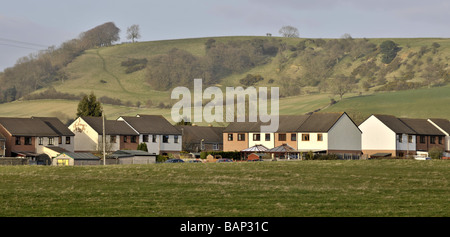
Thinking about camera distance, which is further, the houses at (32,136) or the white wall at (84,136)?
the white wall at (84,136)

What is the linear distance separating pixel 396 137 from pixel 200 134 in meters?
39.6

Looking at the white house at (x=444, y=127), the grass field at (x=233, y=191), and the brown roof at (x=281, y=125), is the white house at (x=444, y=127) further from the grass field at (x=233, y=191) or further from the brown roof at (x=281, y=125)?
the grass field at (x=233, y=191)

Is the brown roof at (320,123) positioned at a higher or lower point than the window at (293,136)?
higher

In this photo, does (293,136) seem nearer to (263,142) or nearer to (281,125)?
(281,125)

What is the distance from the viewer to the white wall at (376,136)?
12262cm

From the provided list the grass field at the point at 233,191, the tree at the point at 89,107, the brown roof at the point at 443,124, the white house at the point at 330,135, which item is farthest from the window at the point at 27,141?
the brown roof at the point at 443,124

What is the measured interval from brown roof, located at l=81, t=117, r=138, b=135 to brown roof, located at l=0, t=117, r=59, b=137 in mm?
8004

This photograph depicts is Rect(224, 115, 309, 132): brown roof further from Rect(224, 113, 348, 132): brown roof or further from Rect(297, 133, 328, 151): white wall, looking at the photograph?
Rect(297, 133, 328, 151): white wall

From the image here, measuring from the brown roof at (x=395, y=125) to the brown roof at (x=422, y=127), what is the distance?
1591mm

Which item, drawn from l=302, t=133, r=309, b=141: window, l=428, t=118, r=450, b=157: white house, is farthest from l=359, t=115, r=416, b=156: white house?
l=302, t=133, r=309, b=141: window

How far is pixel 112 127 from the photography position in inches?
4924
